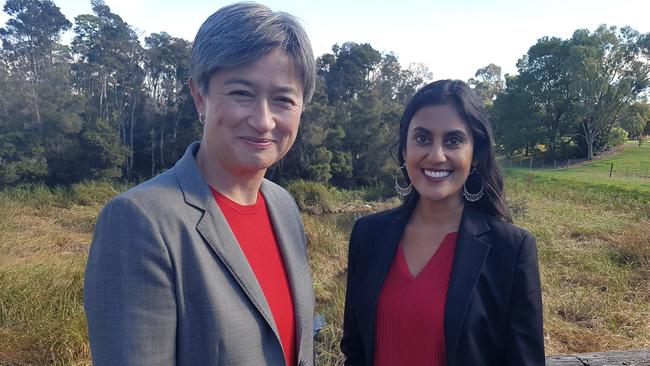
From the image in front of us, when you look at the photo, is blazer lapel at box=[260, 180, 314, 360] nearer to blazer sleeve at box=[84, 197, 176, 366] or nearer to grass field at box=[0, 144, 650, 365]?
blazer sleeve at box=[84, 197, 176, 366]

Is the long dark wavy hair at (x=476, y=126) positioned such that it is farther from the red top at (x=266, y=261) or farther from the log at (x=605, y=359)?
the log at (x=605, y=359)

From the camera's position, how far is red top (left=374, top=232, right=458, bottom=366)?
149 centimetres

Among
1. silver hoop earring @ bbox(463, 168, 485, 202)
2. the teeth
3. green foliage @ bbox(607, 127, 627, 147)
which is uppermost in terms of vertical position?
green foliage @ bbox(607, 127, 627, 147)

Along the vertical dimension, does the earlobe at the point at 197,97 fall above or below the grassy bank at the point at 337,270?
above

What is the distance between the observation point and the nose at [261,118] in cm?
121

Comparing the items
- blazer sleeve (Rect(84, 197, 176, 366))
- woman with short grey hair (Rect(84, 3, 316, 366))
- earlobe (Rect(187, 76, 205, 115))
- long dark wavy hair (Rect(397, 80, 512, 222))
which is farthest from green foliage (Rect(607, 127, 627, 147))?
blazer sleeve (Rect(84, 197, 176, 366))

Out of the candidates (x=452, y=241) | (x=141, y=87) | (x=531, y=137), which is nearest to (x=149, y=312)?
(x=452, y=241)

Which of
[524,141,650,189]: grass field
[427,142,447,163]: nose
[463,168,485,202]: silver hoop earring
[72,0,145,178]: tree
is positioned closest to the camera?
[427,142,447,163]: nose

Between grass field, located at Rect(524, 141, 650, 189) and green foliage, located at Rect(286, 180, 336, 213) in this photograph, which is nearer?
green foliage, located at Rect(286, 180, 336, 213)

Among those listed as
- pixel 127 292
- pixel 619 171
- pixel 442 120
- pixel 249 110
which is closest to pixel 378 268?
pixel 442 120

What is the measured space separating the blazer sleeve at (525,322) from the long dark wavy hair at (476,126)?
0.28 meters

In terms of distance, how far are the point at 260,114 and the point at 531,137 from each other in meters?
27.4

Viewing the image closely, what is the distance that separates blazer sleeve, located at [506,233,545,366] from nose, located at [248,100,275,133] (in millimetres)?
946

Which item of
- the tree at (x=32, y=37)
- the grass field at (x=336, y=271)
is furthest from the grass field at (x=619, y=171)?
the tree at (x=32, y=37)
